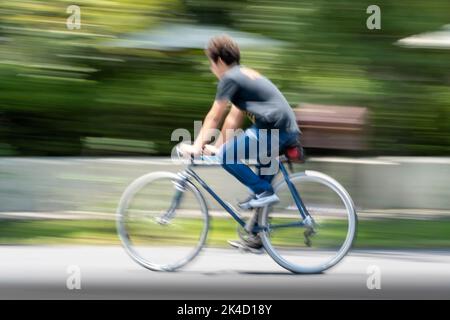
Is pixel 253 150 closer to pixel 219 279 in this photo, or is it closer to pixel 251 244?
pixel 251 244

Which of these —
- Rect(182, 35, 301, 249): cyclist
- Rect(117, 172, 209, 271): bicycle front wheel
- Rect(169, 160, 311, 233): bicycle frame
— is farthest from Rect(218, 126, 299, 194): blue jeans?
Rect(117, 172, 209, 271): bicycle front wheel

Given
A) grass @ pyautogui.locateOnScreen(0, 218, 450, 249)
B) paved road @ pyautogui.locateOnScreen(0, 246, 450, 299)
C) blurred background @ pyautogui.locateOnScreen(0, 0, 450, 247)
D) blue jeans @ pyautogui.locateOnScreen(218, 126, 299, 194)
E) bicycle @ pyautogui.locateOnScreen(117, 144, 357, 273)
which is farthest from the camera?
blurred background @ pyautogui.locateOnScreen(0, 0, 450, 247)

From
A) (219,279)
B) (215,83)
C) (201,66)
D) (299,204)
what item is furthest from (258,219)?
(201,66)

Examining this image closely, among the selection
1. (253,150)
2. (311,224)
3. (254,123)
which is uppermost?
(254,123)

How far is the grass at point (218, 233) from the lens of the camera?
6.05 meters

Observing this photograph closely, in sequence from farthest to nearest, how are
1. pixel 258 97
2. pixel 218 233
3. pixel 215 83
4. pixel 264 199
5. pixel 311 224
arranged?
pixel 215 83 < pixel 218 233 < pixel 311 224 < pixel 264 199 < pixel 258 97

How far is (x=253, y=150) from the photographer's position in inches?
200

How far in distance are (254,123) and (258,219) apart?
621 mm

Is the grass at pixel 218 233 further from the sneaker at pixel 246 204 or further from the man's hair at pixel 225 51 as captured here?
the man's hair at pixel 225 51

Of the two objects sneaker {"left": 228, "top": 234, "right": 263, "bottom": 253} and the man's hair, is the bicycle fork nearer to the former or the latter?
sneaker {"left": 228, "top": 234, "right": 263, "bottom": 253}

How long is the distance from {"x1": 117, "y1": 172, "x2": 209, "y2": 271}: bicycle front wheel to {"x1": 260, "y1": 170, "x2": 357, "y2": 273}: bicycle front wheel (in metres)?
0.45

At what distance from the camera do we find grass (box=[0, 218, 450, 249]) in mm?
6051

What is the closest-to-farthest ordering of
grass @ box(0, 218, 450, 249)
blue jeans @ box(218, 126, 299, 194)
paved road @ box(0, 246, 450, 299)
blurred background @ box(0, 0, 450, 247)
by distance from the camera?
paved road @ box(0, 246, 450, 299)
blue jeans @ box(218, 126, 299, 194)
grass @ box(0, 218, 450, 249)
blurred background @ box(0, 0, 450, 247)

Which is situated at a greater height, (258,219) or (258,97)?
(258,97)
